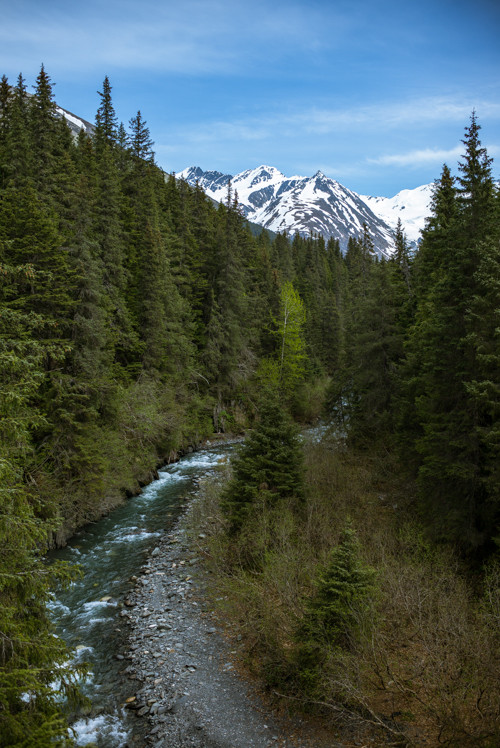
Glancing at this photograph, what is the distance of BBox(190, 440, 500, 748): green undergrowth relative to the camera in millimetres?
6387

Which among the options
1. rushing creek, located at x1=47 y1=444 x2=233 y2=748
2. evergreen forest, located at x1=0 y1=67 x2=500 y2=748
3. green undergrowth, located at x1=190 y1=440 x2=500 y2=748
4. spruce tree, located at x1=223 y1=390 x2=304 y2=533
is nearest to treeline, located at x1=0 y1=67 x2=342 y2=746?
evergreen forest, located at x1=0 y1=67 x2=500 y2=748

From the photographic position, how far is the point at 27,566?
5.69 meters

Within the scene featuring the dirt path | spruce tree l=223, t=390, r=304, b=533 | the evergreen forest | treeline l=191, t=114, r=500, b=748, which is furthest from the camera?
spruce tree l=223, t=390, r=304, b=533

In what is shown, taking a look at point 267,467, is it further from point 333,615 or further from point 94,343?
point 94,343

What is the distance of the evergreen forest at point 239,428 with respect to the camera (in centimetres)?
637

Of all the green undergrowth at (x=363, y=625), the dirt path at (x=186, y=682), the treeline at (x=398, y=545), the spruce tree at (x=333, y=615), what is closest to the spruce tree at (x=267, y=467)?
the treeline at (x=398, y=545)

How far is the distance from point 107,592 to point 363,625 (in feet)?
27.2

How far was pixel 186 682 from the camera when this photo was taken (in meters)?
8.78

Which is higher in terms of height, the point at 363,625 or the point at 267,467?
the point at 267,467

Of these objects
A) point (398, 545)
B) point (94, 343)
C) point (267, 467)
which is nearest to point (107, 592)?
point (267, 467)

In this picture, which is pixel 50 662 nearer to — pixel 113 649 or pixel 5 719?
pixel 5 719

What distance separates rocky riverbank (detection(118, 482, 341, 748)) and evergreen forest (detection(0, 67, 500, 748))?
768 mm

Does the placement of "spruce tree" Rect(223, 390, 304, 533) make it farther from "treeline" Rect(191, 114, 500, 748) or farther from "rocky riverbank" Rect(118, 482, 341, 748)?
"rocky riverbank" Rect(118, 482, 341, 748)

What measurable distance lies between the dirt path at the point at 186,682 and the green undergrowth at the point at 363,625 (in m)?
0.54
